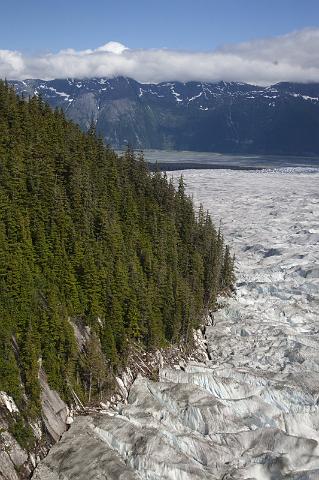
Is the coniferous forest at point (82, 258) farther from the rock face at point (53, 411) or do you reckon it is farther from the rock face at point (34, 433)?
the rock face at point (34, 433)

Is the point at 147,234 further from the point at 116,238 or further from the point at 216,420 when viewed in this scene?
the point at 216,420

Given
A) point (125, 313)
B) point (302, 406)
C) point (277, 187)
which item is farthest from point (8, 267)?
point (277, 187)

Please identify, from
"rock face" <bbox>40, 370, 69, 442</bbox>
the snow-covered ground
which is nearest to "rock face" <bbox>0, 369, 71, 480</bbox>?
"rock face" <bbox>40, 370, 69, 442</bbox>

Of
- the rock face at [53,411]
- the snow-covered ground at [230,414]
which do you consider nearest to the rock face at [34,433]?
the rock face at [53,411]

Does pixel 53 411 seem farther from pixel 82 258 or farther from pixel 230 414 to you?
pixel 82 258

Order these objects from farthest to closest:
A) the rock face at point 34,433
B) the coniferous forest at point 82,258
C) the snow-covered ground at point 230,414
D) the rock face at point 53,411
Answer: the coniferous forest at point 82,258, the rock face at point 53,411, the snow-covered ground at point 230,414, the rock face at point 34,433

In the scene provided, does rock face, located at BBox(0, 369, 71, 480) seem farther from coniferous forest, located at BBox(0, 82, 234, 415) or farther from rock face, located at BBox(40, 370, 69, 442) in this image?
coniferous forest, located at BBox(0, 82, 234, 415)

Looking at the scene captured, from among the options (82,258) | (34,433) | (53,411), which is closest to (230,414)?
(53,411)
